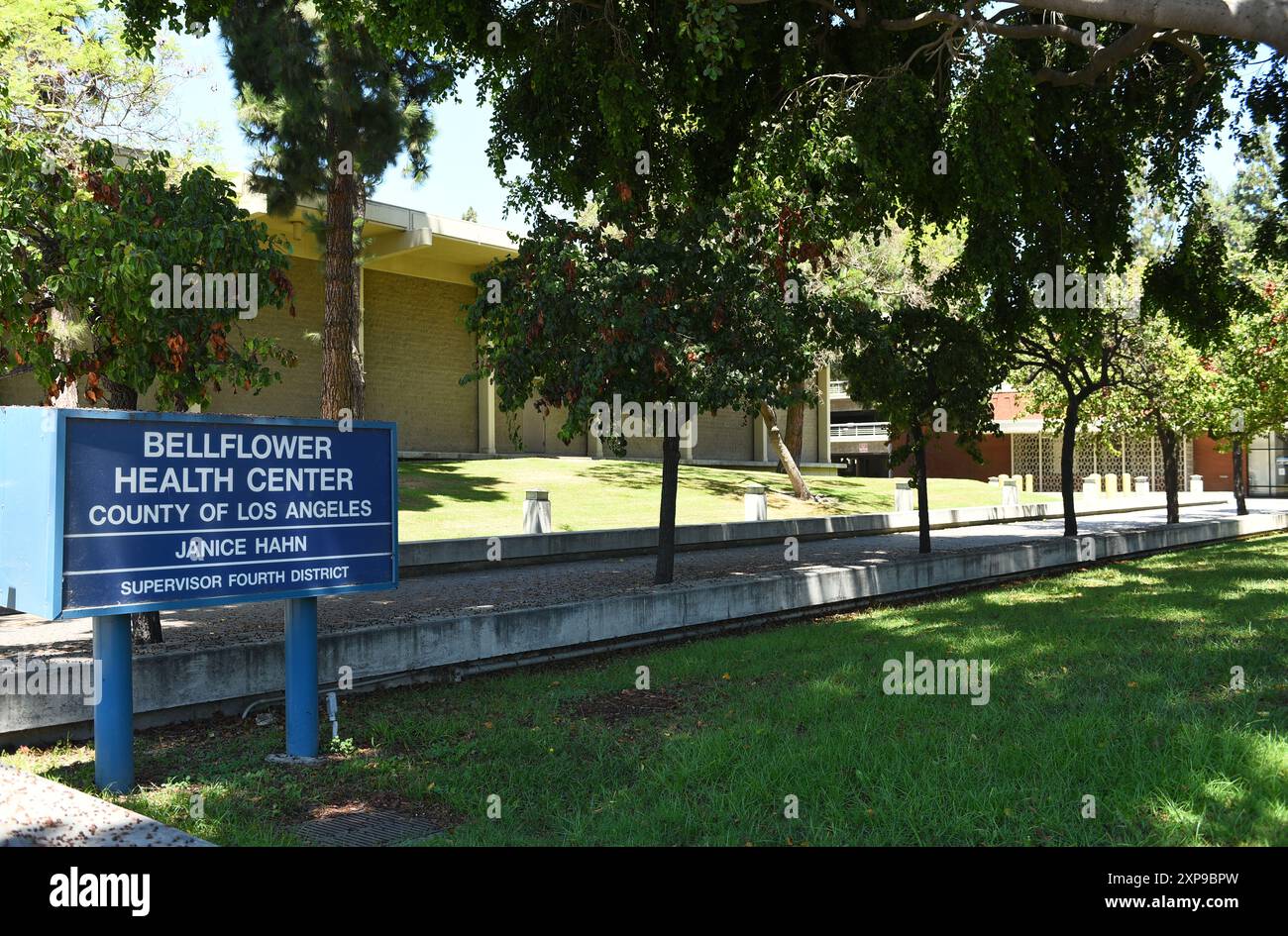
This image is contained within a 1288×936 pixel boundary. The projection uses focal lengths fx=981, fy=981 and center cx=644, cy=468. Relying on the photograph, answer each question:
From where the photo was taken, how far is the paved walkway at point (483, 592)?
29.1 feet

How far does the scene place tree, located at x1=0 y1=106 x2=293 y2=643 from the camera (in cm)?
736

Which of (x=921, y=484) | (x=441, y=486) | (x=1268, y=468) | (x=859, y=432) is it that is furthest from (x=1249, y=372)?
(x=859, y=432)

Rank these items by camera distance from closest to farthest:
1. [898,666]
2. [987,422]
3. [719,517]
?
[898,666] → [987,422] → [719,517]

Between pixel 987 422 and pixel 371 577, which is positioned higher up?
pixel 987 422

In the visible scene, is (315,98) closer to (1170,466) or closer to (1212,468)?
(1170,466)

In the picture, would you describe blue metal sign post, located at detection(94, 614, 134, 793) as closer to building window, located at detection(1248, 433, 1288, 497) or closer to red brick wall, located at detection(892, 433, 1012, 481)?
red brick wall, located at detection(892, 433, 1012, 481)

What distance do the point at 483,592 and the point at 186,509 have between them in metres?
6.25

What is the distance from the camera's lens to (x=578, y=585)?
41.0ft

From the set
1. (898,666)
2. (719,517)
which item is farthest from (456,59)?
(719,517)

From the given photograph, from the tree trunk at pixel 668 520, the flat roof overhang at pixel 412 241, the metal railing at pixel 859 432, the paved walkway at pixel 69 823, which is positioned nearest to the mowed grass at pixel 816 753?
the paved walkway at pixel 69 823

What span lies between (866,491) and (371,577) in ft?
95.2

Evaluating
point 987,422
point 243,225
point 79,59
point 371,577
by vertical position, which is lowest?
point 371,577

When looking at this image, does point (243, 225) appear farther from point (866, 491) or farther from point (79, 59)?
point (866, 491)

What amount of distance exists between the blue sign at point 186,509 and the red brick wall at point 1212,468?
179ft
